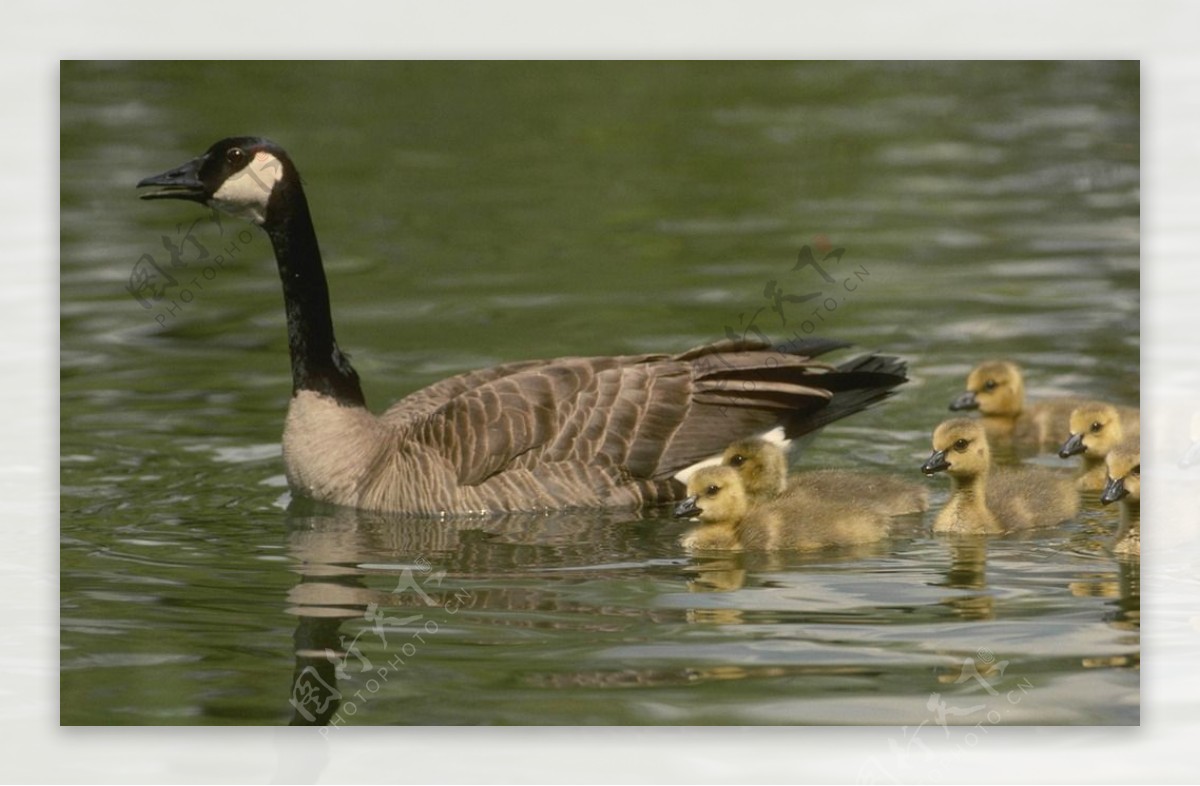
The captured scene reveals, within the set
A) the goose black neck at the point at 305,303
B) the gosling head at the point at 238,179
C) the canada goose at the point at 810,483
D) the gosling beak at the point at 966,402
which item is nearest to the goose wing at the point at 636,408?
the canada goose at the point at 810,483

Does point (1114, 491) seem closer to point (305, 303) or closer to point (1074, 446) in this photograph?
point (1074, 446)

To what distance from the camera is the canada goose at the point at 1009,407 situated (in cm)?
1162

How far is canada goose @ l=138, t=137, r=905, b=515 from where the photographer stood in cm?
1059

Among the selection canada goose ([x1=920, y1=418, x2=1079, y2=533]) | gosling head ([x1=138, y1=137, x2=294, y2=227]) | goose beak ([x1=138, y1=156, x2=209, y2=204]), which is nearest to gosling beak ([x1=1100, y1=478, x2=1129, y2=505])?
canada goose ([x1=920, y1=418, x2=1079, y2=533])

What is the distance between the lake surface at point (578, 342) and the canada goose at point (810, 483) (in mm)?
191

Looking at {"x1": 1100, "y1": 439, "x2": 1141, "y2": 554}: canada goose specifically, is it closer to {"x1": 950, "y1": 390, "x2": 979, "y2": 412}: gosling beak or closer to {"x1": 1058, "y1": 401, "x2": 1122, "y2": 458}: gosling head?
{"x1": 1058, "y1": 401, "x2": 1122, "y2": 458}: gosling head

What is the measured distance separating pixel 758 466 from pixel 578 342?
2.50 meters

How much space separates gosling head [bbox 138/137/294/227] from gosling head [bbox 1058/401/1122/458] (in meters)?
3.51

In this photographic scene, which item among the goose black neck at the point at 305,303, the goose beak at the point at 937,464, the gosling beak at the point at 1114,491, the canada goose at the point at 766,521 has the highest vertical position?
the goose black neck at the point at 305,303

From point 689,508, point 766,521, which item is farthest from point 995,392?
point 689,508

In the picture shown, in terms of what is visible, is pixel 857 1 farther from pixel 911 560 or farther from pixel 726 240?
pixel 726 240

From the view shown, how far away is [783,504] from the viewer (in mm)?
10062

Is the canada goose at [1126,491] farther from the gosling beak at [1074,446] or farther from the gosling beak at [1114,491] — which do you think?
the gosling beak at [1074,446]

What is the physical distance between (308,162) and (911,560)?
5.79 meters
